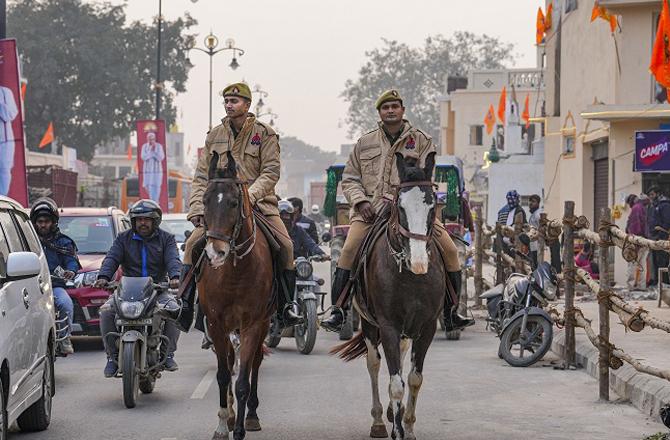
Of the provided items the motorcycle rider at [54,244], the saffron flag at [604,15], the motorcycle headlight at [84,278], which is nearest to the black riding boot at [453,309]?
the motorcycle rider at [54,244]

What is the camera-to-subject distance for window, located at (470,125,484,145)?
71.3 meters

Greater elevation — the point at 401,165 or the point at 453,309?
the point at 401,165

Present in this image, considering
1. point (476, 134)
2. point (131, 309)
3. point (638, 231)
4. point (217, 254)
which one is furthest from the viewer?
point (476, 134)

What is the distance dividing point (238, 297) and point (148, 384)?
2.75 metres

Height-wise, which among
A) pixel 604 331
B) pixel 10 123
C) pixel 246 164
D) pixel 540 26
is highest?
pixel 540 26

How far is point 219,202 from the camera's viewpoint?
8406 mm

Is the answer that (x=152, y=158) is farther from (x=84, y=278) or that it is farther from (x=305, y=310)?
(x=305, y=310)

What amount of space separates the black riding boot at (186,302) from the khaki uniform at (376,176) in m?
1.18

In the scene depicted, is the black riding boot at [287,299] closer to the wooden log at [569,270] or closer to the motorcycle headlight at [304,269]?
the wooden log at [569,270]

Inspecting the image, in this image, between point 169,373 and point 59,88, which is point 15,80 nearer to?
point 169,373

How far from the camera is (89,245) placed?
16.6 m

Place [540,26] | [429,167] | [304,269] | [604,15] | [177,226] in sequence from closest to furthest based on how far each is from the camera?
[429,167], [304,269], [177,226], [604,15], [540,26]

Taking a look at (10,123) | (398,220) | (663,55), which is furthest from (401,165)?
(663,55)

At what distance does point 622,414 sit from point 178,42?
5847cm
